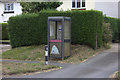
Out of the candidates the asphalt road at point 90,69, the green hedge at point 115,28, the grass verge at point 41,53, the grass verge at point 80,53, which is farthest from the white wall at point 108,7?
the asphalt road at point 90,69

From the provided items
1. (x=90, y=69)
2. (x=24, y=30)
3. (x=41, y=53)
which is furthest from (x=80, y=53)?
(x=24, y=30)

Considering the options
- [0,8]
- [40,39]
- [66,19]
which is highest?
[0,8]

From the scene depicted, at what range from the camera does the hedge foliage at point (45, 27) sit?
563 inches

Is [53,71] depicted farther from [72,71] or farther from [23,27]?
[23,27]

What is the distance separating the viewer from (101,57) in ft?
42.1

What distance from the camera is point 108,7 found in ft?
88.2

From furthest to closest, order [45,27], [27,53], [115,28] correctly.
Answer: [115,28]
[45,27]
[27,53]

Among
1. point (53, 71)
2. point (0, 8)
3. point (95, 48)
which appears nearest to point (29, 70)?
point (53, 71)

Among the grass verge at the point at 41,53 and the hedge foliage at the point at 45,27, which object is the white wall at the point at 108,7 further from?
the grass verge at the point at 41,53

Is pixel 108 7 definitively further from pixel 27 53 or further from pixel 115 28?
pixel 27 53

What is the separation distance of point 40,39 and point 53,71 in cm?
652

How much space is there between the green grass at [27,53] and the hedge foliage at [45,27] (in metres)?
0.71

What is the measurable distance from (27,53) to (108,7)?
1537 centimetres

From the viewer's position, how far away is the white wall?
26278mm
